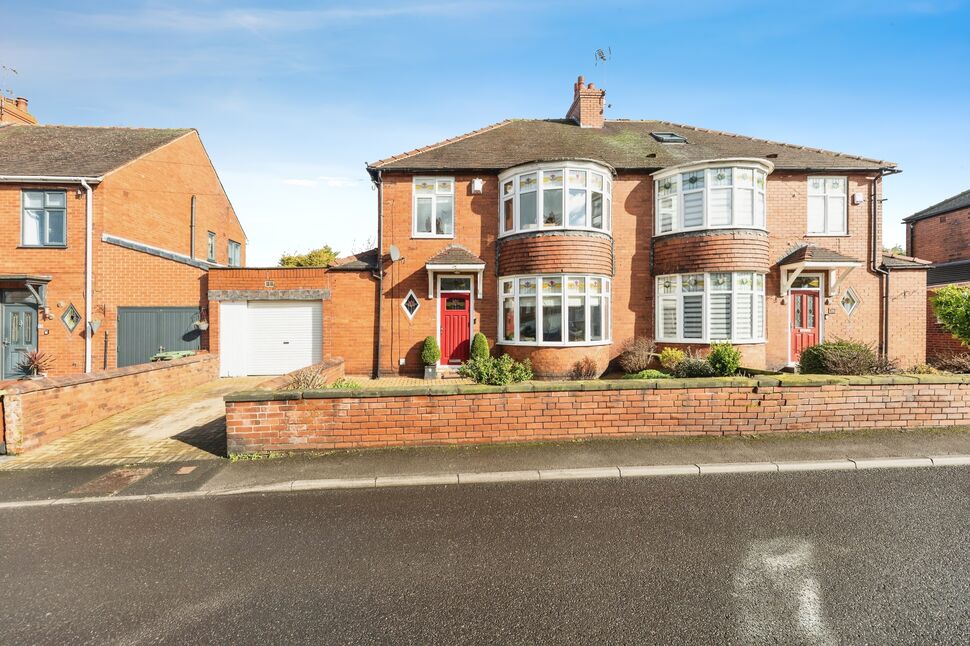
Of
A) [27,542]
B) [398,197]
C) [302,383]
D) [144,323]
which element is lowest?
[27,542]

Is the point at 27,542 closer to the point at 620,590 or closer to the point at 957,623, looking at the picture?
the point at 620,590

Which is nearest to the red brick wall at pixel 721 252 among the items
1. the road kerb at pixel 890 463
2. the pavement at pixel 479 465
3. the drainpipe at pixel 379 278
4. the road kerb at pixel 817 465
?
the pavement at pixel 479 465

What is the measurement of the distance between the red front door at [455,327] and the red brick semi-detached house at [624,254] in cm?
3

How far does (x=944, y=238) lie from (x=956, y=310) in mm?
18713

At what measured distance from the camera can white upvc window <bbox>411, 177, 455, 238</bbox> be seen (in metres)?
12.3

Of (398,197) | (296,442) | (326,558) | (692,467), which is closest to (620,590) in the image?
(326,558)

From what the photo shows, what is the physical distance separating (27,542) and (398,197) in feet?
34.5

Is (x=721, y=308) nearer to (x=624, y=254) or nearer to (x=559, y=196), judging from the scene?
(x=624, y=254)

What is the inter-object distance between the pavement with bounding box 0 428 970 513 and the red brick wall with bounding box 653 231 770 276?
6.11 meters

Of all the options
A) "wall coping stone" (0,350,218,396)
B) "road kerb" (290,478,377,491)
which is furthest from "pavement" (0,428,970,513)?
"wall coping stone" (0,350,218,396)

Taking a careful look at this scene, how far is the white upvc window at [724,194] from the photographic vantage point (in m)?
11.1

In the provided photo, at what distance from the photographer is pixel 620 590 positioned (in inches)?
112

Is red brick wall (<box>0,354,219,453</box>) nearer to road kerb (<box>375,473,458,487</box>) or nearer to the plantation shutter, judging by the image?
road kerb (<box>375,473,458,487</box>)

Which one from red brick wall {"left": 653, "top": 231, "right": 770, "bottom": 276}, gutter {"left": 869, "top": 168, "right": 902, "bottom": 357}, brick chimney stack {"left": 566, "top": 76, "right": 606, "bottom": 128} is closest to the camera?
red brick wall {"left": 653, "top": 231, "right": 770, "bottom": 276}
